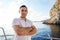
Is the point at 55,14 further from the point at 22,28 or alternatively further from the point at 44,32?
A: the point at 22,28

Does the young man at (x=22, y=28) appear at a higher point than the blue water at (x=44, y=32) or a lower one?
higher

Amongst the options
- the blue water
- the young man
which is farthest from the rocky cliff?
the young man

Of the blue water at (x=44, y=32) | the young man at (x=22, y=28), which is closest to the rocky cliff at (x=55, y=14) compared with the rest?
the blue water at (x=44, y=32)

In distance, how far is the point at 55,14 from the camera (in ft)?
11.0

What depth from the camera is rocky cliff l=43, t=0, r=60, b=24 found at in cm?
327

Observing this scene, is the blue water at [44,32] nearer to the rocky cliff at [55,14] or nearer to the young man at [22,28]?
the rocky cliff at [55,14]

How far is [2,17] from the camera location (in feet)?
10.3

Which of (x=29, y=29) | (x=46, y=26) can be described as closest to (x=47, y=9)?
(x=46, y=26)

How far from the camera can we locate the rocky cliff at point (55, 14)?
3273mm

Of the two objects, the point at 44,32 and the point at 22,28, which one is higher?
the point at 22,28

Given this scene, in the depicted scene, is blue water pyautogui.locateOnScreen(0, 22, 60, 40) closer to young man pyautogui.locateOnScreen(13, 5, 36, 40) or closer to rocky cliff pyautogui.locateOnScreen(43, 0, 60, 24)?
rocky cliff pyautogui.locateOnScreen(43, 0, 60, 24)

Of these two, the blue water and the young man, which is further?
the blue water

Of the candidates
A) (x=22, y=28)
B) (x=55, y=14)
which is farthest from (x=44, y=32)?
(x=22, y=28)

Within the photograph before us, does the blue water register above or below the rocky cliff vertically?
below
